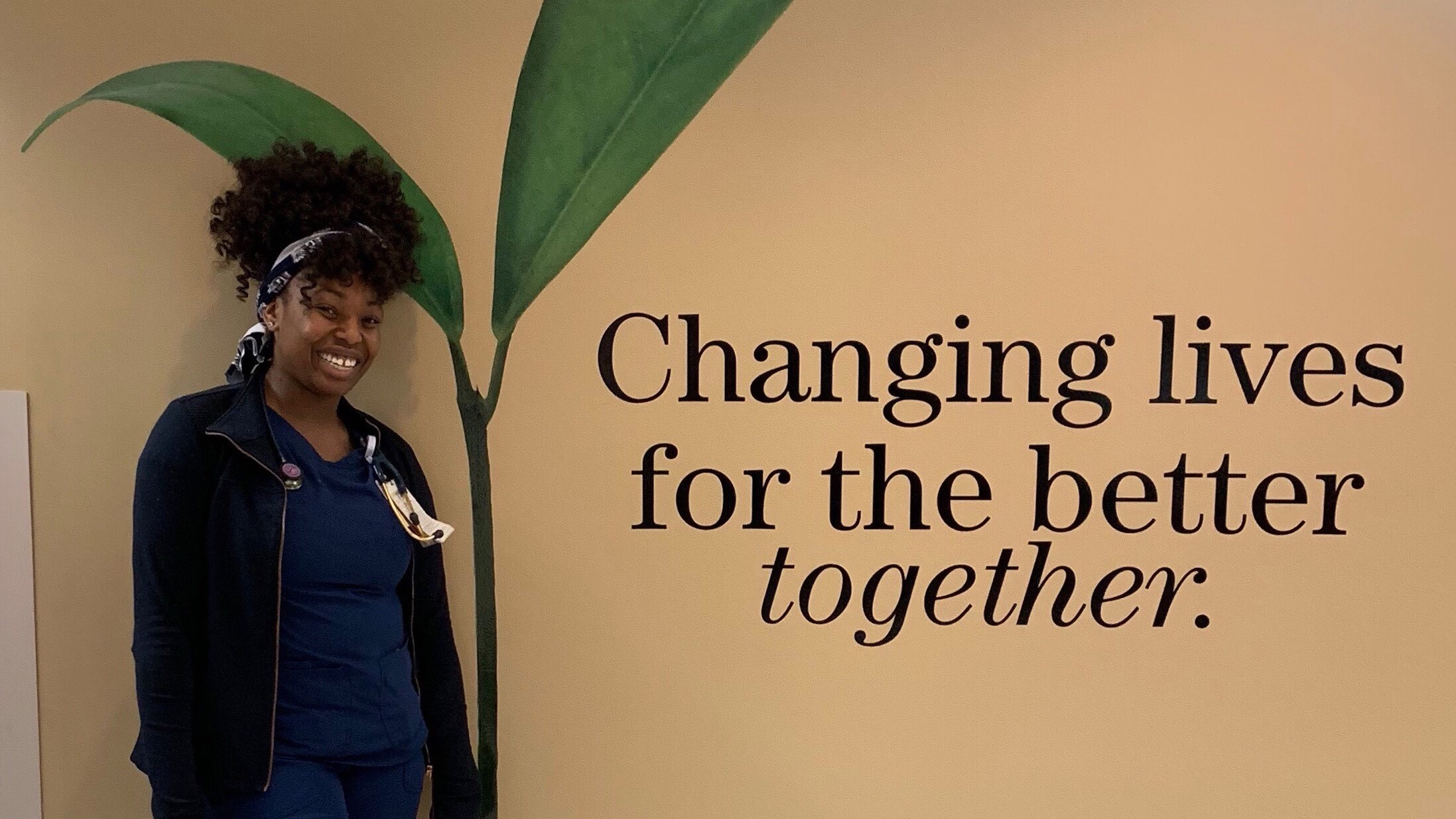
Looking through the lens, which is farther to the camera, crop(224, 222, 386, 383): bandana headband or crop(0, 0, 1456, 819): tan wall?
crop(0, 0, 1456, 819): tan wall

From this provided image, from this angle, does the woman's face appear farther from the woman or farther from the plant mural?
the plant mural

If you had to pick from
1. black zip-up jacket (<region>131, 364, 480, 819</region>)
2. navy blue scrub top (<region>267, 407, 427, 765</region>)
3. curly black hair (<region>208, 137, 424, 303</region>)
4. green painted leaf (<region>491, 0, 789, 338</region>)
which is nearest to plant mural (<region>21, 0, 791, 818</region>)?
green painted leaf (<region>491, 0, 789, 338</region>)

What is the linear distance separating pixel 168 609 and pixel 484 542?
0.60m

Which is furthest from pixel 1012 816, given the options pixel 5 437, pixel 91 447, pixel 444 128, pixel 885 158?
pixel 5 437

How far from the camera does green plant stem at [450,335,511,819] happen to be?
6.18 ft

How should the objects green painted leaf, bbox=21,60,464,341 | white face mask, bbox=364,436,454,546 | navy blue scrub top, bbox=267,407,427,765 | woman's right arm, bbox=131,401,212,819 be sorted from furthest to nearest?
1. green painted leaf, bbox=21,60,464,341
2. white face mask, bbox=364,436,454,546
3. navy blue scrub top, bbox=267,407,427,765
4. woman's right arm, bbox=131,401,212,819

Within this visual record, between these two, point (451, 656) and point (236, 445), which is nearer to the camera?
point (236, 445)

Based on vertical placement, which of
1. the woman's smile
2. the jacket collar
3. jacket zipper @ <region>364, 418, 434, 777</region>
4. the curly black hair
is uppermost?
the curly black hair

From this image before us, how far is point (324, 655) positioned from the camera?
5.05ft

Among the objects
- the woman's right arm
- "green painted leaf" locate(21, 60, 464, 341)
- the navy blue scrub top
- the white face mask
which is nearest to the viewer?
the woman's right arm

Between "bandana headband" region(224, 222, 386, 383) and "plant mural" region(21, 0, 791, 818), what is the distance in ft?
0.91

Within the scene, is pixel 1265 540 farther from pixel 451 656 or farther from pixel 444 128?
pixel 444 128

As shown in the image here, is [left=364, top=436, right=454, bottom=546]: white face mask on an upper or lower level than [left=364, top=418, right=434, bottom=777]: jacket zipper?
upper

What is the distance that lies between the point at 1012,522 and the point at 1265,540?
526mm
